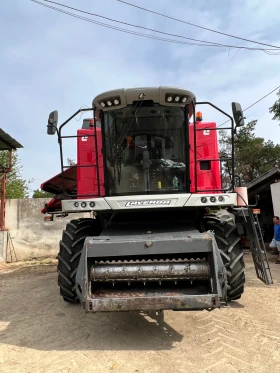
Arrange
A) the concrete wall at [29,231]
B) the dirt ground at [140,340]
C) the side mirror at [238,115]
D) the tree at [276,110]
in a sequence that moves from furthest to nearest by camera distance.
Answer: the tree at [276,110] → the concrete wall at [29,231] → the side mirror at [238,115] → the dirt ground at [140,340]

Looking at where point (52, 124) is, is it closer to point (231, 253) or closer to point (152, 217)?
point (152, 217)

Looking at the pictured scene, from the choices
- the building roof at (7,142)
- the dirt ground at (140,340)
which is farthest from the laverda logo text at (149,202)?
the building roof at (7,142)

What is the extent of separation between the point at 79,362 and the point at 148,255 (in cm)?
129

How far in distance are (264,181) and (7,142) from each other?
9.18 meters

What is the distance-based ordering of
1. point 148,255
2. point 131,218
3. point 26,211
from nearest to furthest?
point 148,255 < point 131,218 < point 26,211

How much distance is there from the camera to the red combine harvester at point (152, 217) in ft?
11.7

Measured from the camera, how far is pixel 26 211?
12.3 m

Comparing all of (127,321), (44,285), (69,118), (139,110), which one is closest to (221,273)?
(127,321)

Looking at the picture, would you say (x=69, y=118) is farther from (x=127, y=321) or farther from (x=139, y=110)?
(x=127, y=321)

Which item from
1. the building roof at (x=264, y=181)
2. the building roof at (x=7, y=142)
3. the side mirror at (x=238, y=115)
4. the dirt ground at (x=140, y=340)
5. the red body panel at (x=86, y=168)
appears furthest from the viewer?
the building roof at (x=264, y=181)

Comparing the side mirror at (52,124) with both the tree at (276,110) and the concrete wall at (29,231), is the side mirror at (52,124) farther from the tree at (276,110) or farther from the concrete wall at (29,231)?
the tree at (276,110)

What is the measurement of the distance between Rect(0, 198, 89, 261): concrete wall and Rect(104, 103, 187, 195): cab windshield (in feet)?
25.6

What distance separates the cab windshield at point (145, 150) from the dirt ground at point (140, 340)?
174 centimetres

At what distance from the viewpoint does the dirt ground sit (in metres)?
3.19
